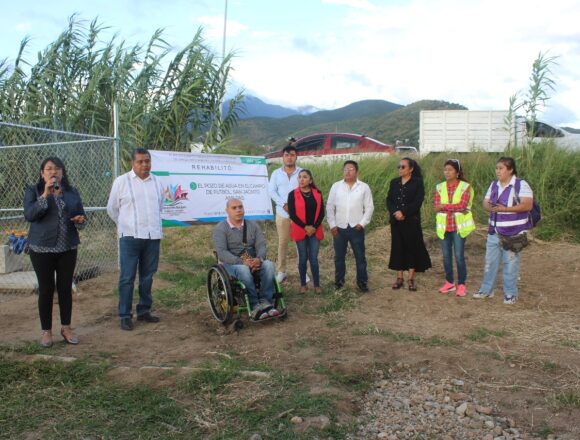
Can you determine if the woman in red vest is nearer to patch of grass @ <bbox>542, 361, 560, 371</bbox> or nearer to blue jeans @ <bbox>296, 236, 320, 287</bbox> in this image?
blue jeans @ <bbox>296, 236, 320, 287</bbox>

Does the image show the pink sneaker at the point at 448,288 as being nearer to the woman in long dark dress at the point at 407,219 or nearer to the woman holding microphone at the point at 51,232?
the woman in long dark dress at the point at 407,219

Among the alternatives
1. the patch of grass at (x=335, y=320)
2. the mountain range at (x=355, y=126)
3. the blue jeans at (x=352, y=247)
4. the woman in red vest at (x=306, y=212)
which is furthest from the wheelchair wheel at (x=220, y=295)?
the mountain range at (x=355, y=126)

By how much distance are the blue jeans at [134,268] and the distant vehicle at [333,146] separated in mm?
9322

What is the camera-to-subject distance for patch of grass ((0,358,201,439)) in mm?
3357

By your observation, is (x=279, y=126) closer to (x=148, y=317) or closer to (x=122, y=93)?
(x=122, y=93)

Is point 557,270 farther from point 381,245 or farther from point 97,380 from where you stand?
point 97,380

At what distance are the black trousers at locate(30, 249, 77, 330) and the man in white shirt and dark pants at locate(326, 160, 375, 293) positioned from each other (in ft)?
10.4

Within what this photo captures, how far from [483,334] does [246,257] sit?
2.37m

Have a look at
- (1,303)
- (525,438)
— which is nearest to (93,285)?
(1,303)

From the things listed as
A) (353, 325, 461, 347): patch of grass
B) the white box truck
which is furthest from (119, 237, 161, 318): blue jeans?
the white box truck

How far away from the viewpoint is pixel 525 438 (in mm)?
3215

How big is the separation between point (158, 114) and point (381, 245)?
515 centimetres

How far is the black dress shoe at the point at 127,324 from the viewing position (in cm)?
564

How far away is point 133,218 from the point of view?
5.59m
